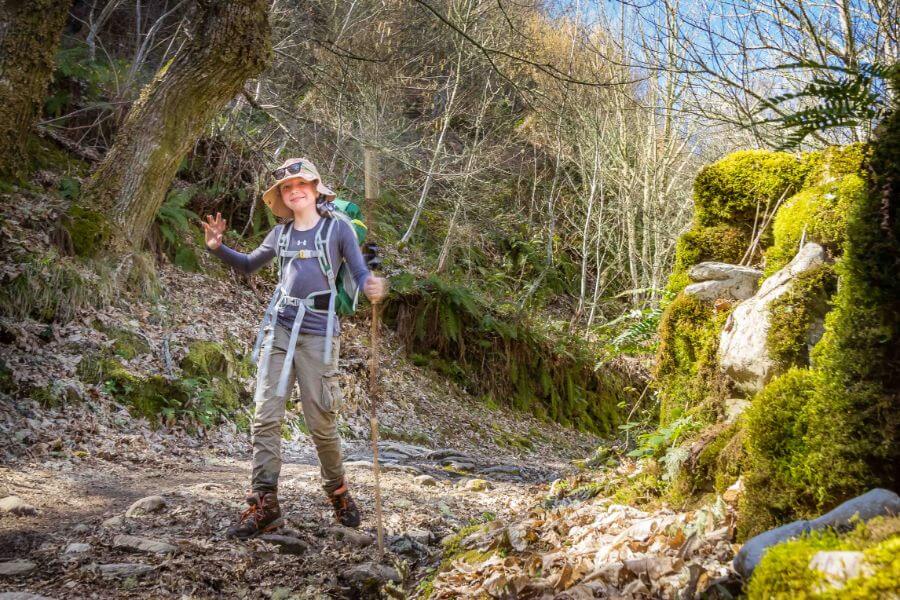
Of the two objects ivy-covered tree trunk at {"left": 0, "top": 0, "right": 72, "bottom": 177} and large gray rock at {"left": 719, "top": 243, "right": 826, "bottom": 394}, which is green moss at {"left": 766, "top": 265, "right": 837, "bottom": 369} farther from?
ivy-covered tree trunk at {"left": 0, "top": 0, "right": 72, "bottom": 177}

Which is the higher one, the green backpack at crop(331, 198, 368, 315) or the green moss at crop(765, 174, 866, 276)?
the green moss at crop(765, 174, 866, 276)

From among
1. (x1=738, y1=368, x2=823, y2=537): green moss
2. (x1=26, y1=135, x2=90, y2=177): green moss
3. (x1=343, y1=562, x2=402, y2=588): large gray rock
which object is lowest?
(x1=343, y1=562, x2=402, y2=588): large gray rock

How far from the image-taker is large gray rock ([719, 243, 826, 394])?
4098 millimetres

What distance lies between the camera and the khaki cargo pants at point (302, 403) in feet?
15.0

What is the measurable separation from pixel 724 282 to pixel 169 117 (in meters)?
6.69

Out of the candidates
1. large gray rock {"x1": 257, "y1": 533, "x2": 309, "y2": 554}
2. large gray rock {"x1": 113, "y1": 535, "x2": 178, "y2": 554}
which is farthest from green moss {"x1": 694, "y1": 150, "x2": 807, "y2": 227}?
large gray rock {"x1": 113, "y1": 535, "x2": 178, "y2": 554}

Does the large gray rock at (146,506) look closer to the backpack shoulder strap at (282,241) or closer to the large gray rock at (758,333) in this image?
the backpack shoulder strap at (282,241)

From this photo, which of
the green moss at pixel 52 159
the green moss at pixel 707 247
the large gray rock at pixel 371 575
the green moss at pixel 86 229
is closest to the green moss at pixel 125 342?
the green moss at pixel 86 229

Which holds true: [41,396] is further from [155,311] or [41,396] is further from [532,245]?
[532,245]

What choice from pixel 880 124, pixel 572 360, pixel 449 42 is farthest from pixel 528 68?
pixel 880 124

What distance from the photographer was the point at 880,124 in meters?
2.77

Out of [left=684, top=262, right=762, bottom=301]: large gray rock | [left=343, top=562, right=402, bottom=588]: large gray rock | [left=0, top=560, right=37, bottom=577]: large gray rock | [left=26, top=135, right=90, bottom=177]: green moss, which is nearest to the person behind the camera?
[left=0, top=560, right=37, bottom=577]: large gray rock

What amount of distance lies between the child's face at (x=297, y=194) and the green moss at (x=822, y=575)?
3.70 m

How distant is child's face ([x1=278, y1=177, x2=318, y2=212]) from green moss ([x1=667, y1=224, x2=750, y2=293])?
3.19 metres
